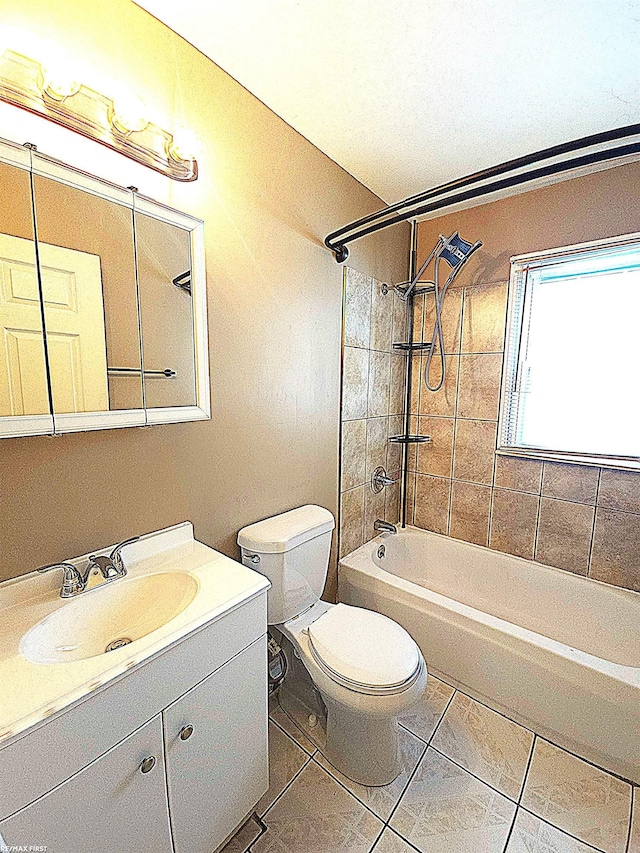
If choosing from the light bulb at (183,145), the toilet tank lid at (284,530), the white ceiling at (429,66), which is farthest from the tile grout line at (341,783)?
the white ceiling at (429,66)

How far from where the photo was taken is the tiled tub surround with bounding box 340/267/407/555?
2012 millimetres

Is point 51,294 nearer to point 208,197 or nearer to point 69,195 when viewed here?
point 69,195

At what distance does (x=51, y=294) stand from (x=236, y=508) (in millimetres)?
937

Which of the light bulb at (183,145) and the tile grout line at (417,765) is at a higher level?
→ the light bulb at (183,145)

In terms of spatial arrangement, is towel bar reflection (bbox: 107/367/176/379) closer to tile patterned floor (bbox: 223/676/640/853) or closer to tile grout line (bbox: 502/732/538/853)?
tile patterned floor (bbox: 223/676/640/853)

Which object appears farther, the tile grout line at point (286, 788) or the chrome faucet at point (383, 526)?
the chrome faucet at point (383, 526)

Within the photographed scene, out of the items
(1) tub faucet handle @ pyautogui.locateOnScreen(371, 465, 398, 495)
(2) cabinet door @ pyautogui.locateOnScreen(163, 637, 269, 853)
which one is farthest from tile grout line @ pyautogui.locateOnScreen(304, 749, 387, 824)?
(1) tub faucet handle @ pyautogui.locateOnScreen(371, 465, 398, 495)

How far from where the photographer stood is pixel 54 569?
1.04 meters

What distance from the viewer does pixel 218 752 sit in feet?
3.42


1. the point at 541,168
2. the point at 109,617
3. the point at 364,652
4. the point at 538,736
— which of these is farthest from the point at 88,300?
the point at 538,736

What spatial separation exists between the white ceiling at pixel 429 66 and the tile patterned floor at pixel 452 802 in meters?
2.46

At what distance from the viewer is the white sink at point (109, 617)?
36.8 inches

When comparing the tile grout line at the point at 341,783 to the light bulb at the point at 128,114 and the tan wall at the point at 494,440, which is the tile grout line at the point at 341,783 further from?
the light bulb at the point at 128,114

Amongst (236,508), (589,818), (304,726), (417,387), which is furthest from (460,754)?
(417,387)
